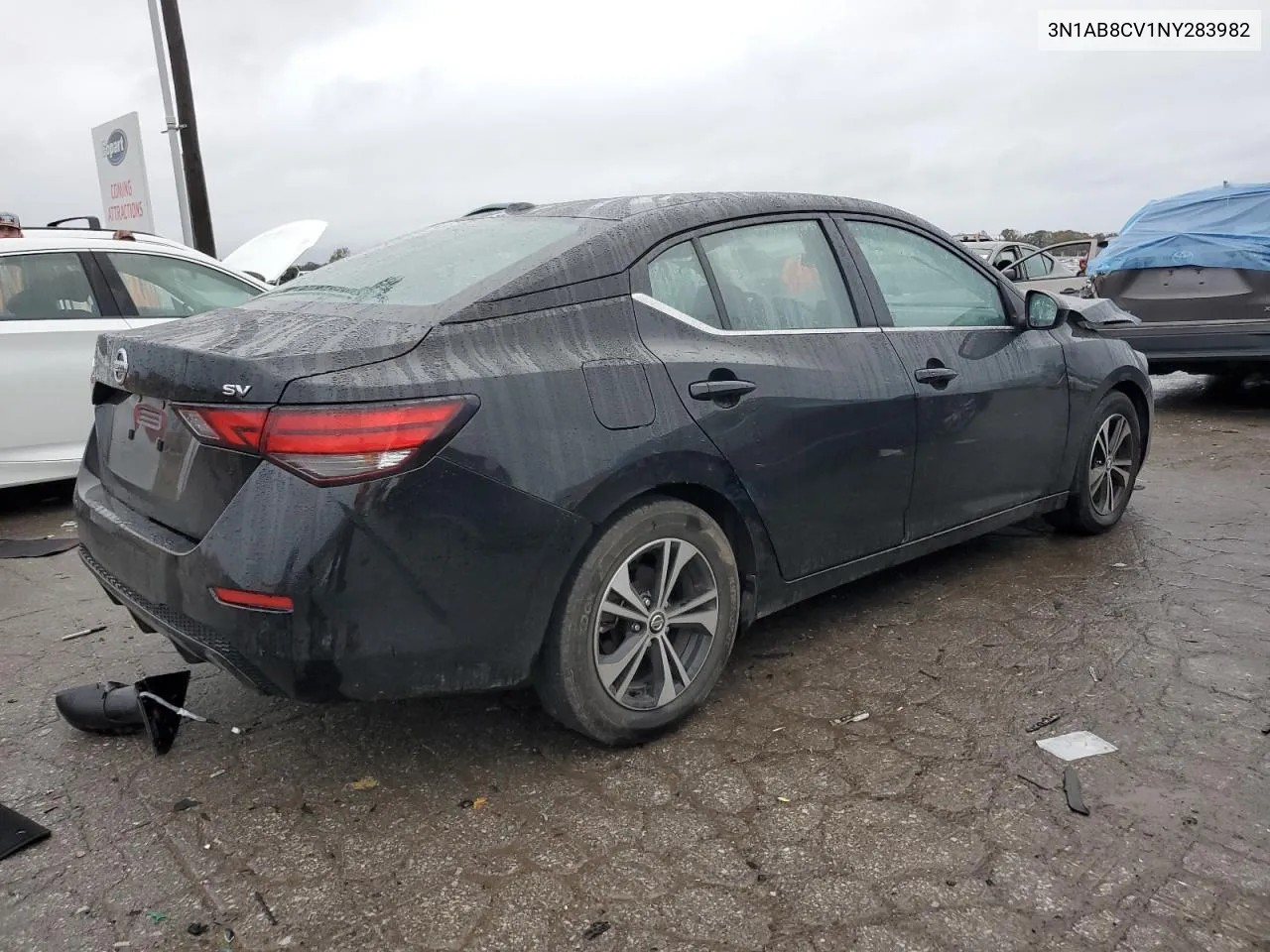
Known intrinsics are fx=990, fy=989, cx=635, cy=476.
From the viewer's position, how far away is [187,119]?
43.2ft

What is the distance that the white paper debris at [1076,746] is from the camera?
9.25ft

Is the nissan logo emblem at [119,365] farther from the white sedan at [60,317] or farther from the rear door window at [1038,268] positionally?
the rear door window at [1038,268]

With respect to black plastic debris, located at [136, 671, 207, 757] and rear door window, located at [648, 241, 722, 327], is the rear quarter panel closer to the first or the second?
rear door window, located at [648, 241, 722, 327]

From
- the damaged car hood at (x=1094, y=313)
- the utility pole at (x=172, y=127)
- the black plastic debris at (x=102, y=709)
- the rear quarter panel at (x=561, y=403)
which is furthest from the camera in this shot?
the utility pole at (x=172, y=127)

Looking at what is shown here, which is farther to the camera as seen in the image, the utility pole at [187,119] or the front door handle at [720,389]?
the utility pole at [187,119]

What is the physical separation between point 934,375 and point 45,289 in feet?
16.6

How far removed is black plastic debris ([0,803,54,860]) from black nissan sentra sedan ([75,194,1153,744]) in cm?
57

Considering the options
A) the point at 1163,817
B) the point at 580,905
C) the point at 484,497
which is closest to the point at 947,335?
the point at 1163,817

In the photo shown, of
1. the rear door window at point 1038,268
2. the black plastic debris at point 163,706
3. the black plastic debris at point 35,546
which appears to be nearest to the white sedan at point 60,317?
the black plastic debris at point 35,546

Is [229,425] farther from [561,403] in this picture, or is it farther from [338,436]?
[561,403]

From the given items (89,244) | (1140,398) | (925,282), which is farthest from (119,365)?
(1140,398)

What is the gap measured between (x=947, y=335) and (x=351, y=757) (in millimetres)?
2625

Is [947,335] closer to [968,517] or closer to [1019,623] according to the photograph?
[968,517]

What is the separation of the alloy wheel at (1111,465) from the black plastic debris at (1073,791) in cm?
227
